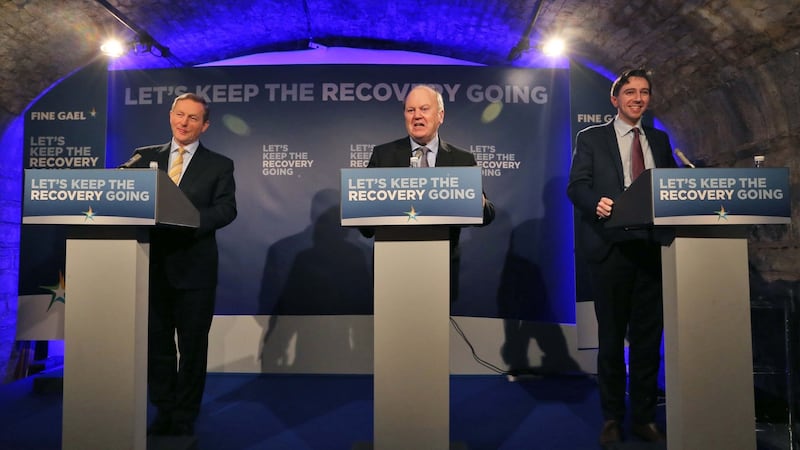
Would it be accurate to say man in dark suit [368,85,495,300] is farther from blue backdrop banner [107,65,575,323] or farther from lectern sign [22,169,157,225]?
blue backdrop banner [107,65,575,323]

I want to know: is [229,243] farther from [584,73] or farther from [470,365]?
[584,73]

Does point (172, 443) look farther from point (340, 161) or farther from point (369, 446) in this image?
point (340, 161)

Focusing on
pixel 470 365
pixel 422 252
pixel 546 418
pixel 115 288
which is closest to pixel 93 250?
pixel 115 288

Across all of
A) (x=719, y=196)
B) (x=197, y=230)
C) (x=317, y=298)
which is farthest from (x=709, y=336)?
(x=317, y=298)

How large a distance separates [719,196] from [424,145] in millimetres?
1317

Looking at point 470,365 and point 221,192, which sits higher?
point 221,192

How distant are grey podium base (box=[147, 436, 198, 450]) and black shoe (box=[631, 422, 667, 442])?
81.7 inches

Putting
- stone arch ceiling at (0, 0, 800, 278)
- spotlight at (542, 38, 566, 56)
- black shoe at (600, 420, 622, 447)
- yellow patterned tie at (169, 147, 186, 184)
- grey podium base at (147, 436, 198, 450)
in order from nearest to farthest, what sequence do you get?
1. grey podium base at (147, 436, 198, 450)
2. black shoe at (600, 420, 622, 447)
3. yellow patterned tie at (169, 147, 186, 184)
4. stone arch ceiling at (0, 0, 800, 278)
5. spotlight at (542, 38, 566, 56)

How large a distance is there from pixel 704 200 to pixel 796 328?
4.39 feet

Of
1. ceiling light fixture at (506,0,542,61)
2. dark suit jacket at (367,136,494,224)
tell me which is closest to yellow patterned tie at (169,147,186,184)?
dark suit jacket at (367,136,494,224)

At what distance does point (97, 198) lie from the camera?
1.72 metres

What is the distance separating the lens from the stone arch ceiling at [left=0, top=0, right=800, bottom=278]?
2.85 metres

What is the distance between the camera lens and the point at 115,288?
6.05 feet

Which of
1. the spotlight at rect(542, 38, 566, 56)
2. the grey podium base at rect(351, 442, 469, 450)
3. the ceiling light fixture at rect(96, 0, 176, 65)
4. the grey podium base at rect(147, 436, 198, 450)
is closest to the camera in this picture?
the grey podium base at rect(351, 442, 469, 450)
